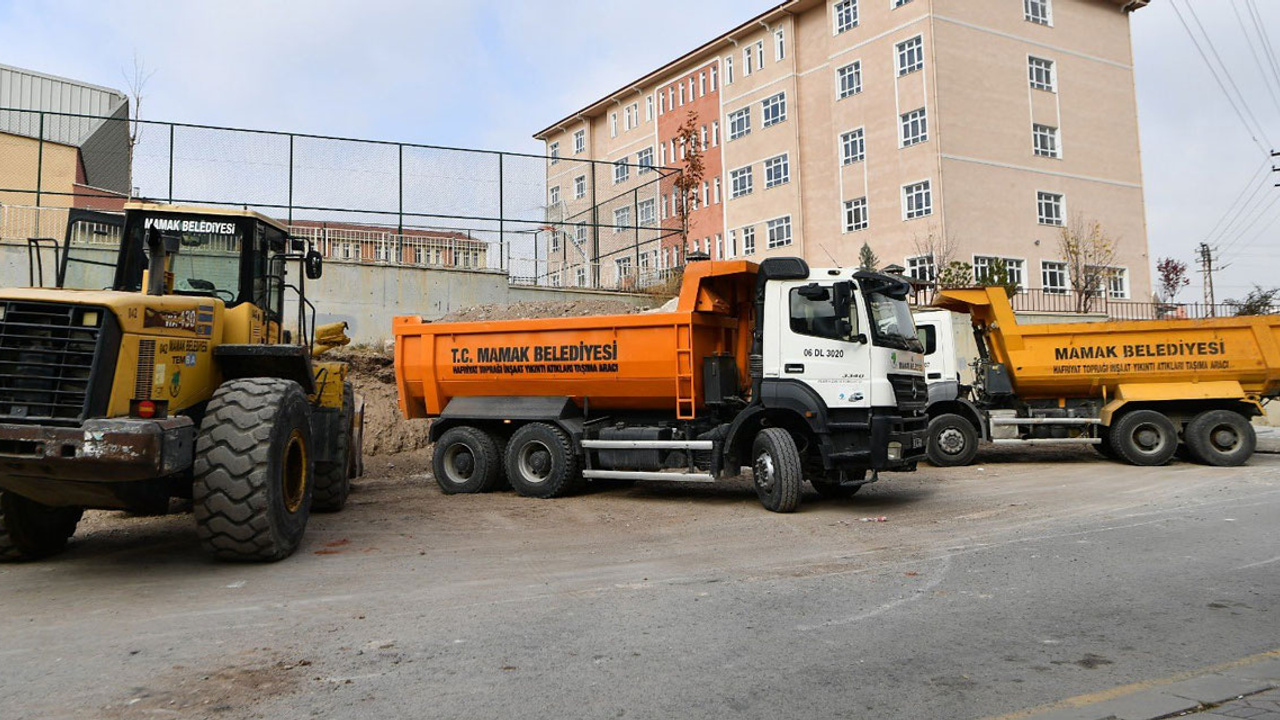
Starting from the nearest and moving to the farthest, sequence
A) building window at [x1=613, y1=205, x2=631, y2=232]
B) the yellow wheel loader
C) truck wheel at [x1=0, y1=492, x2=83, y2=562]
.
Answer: the yellow wheel loader, truck wheel at [x1=0, y1=492, x2=83, y2=562], building window at [x1=613, y1=205, x2=631, y2=232]

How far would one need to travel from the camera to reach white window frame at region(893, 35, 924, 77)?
3547 cm

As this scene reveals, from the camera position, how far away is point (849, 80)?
3928 cm

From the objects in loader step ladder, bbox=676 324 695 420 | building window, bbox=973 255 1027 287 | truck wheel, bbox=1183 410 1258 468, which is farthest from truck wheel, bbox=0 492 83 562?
building window, bbox=973 255 1027 287

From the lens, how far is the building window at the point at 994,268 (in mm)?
32062

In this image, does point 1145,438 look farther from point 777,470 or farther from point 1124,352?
point 777,470

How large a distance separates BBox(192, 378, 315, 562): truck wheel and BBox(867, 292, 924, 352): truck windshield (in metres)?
6.65

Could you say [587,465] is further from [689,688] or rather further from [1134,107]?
[1134,107]

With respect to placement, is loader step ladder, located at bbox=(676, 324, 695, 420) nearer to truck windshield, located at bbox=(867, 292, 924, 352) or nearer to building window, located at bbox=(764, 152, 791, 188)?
truck windshield, located at bbox=(867, 292, 924, 352)

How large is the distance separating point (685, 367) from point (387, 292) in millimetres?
10086

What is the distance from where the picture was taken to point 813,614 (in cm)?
575

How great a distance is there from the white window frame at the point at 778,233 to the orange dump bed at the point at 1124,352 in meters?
26.7

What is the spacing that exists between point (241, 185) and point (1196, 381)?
19.5m

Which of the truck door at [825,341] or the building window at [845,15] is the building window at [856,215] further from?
the truck door at [825,341]

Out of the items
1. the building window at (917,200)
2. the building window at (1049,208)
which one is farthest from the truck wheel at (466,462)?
the building window at (1049,208)
